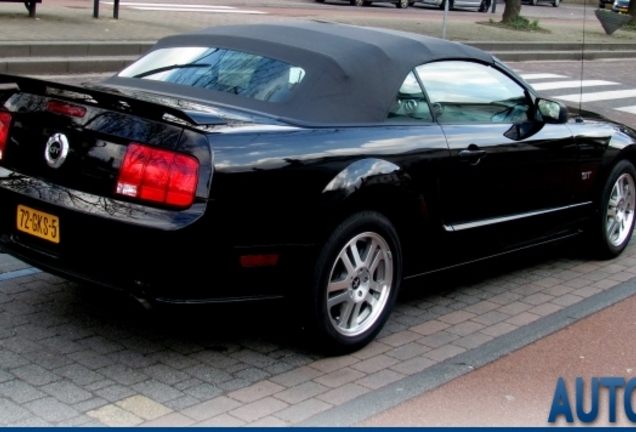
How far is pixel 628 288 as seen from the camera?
21.7ft

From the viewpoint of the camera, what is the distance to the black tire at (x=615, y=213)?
23.0 feet

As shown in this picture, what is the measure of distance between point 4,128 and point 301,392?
1.98m

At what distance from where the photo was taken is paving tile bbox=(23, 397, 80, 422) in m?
4.11

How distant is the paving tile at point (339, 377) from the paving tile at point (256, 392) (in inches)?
8.9

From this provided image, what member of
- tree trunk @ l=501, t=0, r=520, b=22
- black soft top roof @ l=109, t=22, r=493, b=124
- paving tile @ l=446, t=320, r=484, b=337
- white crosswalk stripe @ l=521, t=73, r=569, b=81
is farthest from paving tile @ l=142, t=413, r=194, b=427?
tree trunk @ l=501, t=0, r=520, b=22

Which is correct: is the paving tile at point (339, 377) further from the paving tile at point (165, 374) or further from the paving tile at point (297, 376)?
the paving tile at point (165, 374)

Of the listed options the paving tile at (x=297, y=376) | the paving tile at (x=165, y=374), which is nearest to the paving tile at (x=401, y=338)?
the paving tile at (x=297, y=376)

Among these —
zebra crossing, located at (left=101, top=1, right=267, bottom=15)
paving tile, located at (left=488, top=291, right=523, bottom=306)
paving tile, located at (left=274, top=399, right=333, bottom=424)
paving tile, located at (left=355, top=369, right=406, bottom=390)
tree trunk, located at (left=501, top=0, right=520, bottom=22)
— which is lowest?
paving tile, located at (left=488, top=291, right=523, bottom=306)

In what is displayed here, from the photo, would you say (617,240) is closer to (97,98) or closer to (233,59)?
(233,59)

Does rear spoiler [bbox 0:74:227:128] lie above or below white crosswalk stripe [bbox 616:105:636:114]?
above

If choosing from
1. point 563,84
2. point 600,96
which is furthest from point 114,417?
point 563,84

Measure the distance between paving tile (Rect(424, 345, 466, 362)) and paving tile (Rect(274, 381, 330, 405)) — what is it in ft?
2.43

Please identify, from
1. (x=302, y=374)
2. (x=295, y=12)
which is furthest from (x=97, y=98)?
(x=295, y=12)

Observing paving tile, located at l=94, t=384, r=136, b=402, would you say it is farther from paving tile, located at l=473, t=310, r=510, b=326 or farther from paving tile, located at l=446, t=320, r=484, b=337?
paving tile, located at l=473, t=310, r=510, b=326
